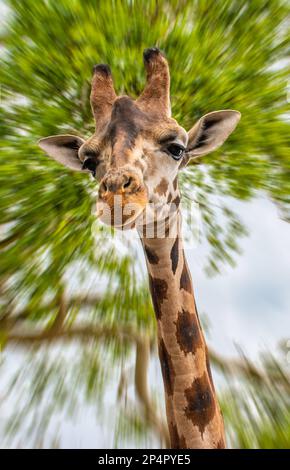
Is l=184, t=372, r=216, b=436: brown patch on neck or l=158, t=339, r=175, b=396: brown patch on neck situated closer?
l=184, t=372, r=216, b=436: brown patch on neck

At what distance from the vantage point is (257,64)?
395 cm

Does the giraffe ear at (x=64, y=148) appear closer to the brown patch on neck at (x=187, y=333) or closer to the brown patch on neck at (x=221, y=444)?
the brown patch on neck at (x=187, y=333)

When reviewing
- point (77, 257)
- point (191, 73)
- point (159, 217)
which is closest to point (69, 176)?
point (77, 257)

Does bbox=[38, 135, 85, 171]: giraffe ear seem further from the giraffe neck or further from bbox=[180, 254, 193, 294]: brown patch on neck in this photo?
bbox=[180, 254, 193, 294]: brown patch on neck

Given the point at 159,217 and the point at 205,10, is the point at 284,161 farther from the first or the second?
the point at 159,217

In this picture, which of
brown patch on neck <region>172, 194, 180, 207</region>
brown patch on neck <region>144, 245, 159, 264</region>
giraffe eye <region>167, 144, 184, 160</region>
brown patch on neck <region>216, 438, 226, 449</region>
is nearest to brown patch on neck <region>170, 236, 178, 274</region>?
brown patch on neck <region>144, 245, 159, 264</region>

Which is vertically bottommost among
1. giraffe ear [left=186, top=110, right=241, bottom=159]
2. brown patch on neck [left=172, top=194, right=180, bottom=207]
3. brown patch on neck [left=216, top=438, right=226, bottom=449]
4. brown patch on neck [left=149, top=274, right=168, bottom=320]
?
brown patch on neck [left=216, top=438, right=226, bottom=449]

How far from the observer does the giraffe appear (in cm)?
228

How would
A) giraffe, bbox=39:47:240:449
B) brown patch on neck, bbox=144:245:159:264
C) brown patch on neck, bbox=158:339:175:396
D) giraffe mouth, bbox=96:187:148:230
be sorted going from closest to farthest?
1. giraffe mouth, bbox=96:187:148:230
2. giraffe, bbox=39:47:240:449
3. brown patch on neck, bbox=158:339:175:396
4. brown patch on neck, bbox=144:245:159:264

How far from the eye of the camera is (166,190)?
2.46 m

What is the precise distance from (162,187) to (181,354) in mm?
1146

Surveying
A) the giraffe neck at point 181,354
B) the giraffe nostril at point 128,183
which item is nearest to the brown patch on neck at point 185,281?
the giraffe neck at point 181,354

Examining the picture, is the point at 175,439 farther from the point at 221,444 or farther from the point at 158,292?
the point at 158,292

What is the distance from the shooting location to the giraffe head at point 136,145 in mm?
1877
